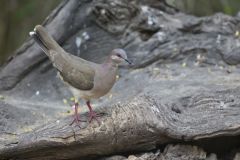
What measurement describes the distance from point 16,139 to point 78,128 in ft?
1.43

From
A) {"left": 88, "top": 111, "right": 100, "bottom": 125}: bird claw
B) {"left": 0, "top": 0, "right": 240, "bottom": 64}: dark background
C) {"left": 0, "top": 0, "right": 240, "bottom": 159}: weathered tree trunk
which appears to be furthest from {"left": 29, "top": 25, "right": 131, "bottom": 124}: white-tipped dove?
{"left": 0, "top": 0, "right": 240, "bottom": 64}: dark background

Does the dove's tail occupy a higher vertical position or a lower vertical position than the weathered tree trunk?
higher

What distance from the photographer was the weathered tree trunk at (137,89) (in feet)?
13.9

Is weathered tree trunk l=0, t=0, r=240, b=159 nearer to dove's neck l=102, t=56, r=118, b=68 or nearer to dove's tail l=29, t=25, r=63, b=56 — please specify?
dove's neck l=102, t=56, r=118, b=68

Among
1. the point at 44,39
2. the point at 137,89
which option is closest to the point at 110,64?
the point at 44,39

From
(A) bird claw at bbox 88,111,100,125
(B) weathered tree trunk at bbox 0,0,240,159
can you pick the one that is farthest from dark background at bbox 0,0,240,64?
(A) bird claw at bbox 88,111,100,125

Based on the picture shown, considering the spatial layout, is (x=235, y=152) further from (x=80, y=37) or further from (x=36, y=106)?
(x=80, y=37)

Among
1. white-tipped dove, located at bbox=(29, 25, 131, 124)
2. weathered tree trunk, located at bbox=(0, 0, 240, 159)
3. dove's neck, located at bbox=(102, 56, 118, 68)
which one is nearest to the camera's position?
weathered tree trunk, located at bbox=(0, 0, 240, 159)

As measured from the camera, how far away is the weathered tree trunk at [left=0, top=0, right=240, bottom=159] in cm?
424

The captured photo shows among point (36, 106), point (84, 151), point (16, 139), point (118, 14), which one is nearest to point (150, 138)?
point (84, 151)

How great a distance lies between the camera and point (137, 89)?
5363mm

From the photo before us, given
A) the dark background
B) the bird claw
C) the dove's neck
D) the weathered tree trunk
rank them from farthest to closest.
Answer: the dark background → the dove's neck → the bird claw → the weathered tree trunk

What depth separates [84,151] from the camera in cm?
439

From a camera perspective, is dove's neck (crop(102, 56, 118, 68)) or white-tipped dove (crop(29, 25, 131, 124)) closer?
white-tipped dove (crop(29, 25, 131, 124))
